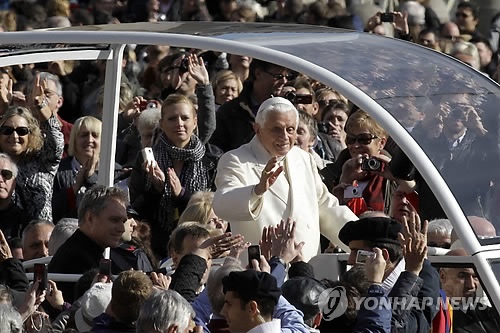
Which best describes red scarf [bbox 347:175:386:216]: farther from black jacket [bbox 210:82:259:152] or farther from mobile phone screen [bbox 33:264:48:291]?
mobile phone screen [bbox 33:264:48:291]

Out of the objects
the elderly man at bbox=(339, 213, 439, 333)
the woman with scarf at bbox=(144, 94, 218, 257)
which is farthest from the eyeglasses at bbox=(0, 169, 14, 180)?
the elderly man at bbox=(339, 213, 439, 333)

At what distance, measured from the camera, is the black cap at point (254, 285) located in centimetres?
712

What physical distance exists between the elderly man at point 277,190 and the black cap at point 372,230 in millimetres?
492

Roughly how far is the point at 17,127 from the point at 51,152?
1.08 ft

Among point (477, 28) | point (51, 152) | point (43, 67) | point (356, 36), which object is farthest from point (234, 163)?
point (477, 28)

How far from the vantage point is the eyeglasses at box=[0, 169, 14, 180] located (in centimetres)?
1120

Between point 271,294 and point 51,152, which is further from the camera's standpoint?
point 51,152

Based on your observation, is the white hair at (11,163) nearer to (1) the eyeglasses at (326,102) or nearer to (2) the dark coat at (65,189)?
(2) the dark coat at (65,189)

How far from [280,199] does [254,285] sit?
76.7 inches

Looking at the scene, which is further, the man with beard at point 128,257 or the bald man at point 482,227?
the man with beard at point 128,257

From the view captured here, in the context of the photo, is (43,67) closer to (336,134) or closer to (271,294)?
(336,134)

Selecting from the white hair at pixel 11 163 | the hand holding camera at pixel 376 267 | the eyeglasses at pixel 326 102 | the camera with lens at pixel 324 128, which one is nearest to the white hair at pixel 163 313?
the hand holding camera at pixel 376 267

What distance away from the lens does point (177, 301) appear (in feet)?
23.1

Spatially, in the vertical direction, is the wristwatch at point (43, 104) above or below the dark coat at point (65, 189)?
above
